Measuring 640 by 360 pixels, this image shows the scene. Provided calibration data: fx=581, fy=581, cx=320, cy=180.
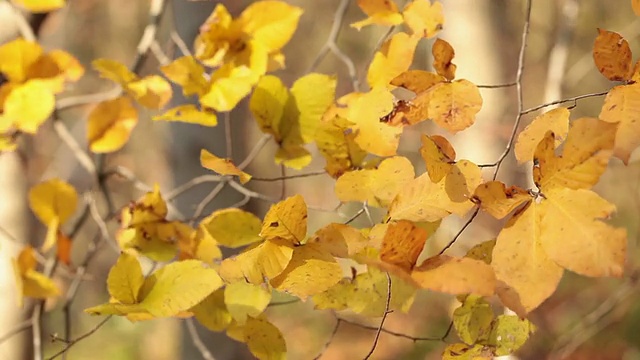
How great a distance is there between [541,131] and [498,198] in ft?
0.21

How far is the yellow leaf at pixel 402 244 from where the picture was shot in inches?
14.7

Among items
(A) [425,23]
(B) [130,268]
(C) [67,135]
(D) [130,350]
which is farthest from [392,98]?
(D) [130,350]

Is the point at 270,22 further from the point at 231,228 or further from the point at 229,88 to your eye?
the point at 231,228

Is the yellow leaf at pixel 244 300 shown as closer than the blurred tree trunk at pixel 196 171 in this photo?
Yes

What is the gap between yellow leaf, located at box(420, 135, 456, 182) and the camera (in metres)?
0.39

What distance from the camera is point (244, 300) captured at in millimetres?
498

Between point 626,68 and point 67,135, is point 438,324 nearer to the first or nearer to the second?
point 67,135

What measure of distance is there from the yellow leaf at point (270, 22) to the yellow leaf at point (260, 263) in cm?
27

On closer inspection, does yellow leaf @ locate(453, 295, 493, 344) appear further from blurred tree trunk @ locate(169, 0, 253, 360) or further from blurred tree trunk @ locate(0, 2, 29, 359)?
blurred tree trunk @ locate(0, 2, 29, 359)

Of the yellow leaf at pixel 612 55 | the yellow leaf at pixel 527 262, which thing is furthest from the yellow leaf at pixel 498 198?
the yellow leaf at pixel 612 55

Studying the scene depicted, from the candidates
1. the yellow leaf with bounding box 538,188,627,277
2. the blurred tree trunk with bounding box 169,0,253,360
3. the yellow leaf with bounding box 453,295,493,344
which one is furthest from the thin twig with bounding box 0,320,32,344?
the yellow leaf with bounding box 538,188,627,277

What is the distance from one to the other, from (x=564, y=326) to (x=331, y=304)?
124 inches

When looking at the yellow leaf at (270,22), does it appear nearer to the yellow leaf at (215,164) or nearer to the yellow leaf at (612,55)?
the yellow leaf at (215,164)

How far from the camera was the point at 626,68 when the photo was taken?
0.40m
